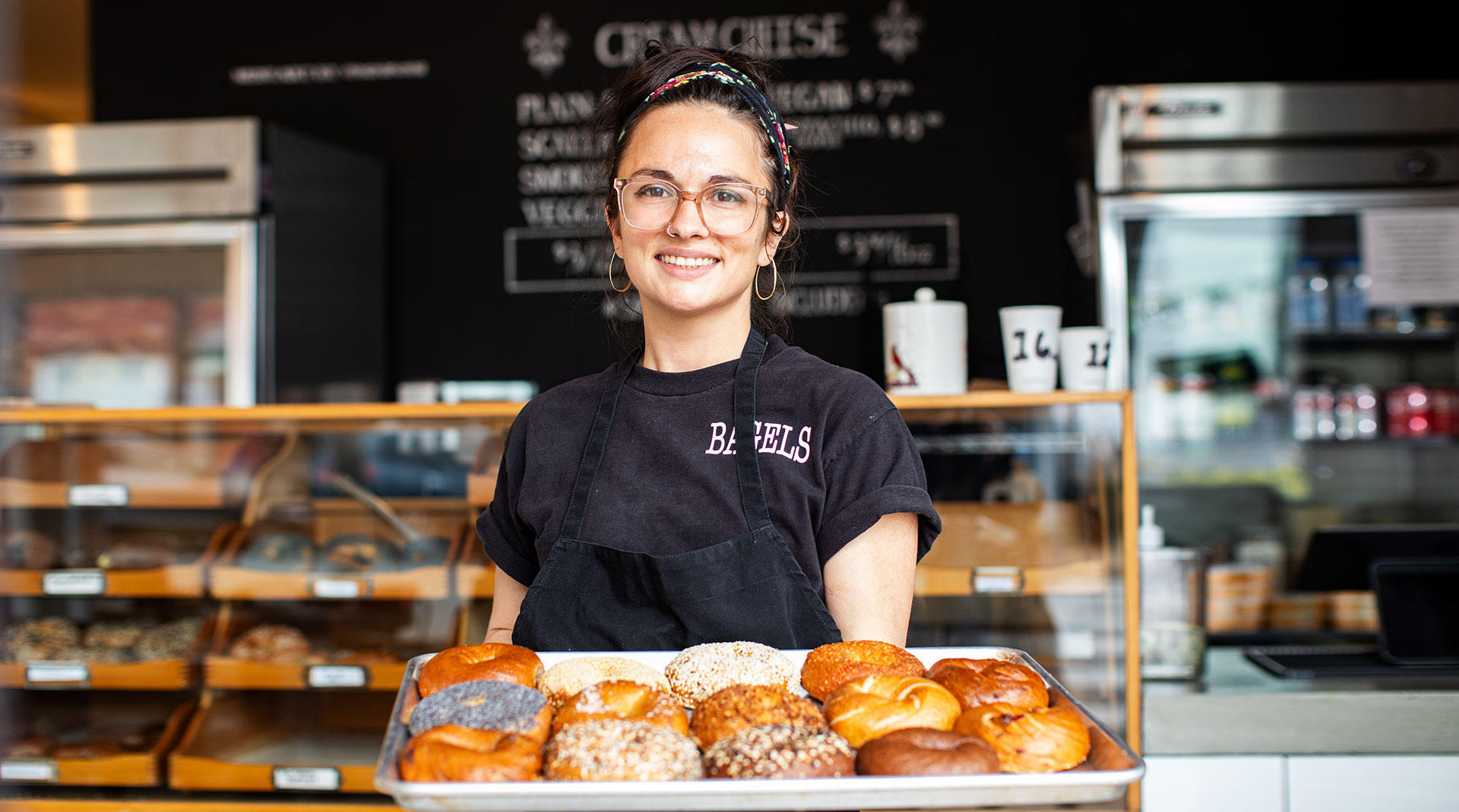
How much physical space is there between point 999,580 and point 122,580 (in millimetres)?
1922

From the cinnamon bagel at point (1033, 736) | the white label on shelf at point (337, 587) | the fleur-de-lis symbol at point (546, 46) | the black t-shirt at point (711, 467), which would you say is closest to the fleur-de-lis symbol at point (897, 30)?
the fleur-de-lis symbol at point (546, 46)

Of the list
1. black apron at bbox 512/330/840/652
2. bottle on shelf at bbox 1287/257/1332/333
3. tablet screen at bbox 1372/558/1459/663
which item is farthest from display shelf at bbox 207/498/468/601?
bottle on shelf at bbox 1287/257/1332/333

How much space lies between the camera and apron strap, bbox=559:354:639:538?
1291 mm

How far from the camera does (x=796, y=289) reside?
3.58 m

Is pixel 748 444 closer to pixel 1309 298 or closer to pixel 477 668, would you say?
pixel 477 668

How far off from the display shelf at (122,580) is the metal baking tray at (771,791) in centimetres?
196

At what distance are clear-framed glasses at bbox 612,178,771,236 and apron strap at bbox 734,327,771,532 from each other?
177 mm

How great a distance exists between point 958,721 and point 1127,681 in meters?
1.43

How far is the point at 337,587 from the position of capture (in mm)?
2414

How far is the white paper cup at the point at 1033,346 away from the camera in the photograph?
7.19 ft

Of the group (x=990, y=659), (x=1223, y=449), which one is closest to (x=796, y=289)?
(x=1223, y=449)

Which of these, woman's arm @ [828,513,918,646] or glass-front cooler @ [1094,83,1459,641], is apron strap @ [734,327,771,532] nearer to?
woman's arm @ [828,513,918,646]

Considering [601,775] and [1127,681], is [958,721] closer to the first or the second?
[601,775]

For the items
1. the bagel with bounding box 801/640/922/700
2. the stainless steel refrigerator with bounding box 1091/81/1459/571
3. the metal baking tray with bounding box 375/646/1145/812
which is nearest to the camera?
the metal baking tray with bounding box 375/646/1145/812
